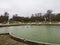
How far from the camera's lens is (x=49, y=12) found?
59.2 metres

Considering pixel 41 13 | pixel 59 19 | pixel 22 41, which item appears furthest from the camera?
pixel 41 13

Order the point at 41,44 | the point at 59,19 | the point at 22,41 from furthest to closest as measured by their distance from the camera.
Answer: the point at 59,19, the point at 22,41, the point at 41,44

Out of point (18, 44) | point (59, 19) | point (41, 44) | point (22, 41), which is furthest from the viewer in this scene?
point (59, 19)

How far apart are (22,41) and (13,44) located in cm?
73

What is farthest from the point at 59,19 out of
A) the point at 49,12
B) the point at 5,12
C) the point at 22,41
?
the point at 22,41

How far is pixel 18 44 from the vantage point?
6957mm

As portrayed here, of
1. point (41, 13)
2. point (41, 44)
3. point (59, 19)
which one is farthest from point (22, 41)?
point (41, 13)

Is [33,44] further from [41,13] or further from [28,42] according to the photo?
[41,13]

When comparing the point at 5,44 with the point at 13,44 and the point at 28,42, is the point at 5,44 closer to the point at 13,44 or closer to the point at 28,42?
the point at 13,44

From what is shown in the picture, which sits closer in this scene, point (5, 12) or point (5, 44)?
point (5, 44)

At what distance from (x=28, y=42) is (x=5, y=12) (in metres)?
53.7

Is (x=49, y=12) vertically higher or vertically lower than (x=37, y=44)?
higher

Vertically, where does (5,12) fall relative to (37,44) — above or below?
above

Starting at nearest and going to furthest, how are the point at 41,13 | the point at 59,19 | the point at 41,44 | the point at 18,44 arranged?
the point at 41,44
the point at 18,44
the point at 59,19
the point at 41,13
